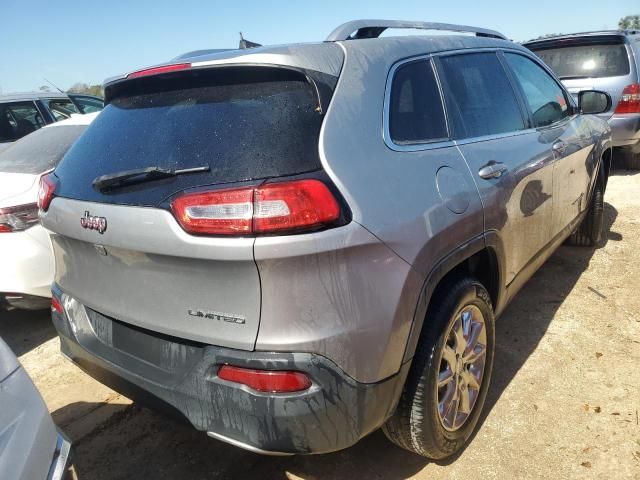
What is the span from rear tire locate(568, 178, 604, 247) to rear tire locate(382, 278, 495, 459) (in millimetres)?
2602

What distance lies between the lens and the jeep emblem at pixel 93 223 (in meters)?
1.90

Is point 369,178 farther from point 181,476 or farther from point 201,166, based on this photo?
point 181,476

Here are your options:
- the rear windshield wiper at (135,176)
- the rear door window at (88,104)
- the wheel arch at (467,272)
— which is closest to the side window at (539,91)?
the wheel arch at (467,272)

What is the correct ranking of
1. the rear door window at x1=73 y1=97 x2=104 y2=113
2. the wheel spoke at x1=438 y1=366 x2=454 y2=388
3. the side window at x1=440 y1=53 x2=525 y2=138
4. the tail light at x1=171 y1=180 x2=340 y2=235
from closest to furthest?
the tail light at x1=171 y1=180 x2=340 y2=235, the wheel spoke at x1=438 y1=366 x2=454 y2=388, the side window at x1=440 y1=53 x2=525 y2=138, the rear door window at x1=73 y1=97 x2=104 y2=113

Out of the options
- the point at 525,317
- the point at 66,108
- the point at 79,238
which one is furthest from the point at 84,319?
the point at 66,108

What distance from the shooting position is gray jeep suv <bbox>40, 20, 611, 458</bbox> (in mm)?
1641

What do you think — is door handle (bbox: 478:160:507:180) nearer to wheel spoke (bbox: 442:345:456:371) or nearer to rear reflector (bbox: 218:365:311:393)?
wheel spoke (bbox: 442:345:456:371)

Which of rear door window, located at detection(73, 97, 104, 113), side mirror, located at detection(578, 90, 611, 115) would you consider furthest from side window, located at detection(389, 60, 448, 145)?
rear door window, located at detection(73, 97, 104, 113)

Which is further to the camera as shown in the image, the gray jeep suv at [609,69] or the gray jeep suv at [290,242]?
the gray jeep suv at [609,69]

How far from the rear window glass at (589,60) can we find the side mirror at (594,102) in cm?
313

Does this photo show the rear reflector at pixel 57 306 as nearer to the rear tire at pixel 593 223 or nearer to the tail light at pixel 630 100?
the rear tire at pixel 593 223

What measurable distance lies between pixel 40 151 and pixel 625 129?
687cm

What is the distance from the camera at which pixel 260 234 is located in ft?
5.22

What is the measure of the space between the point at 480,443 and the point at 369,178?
1.50m
